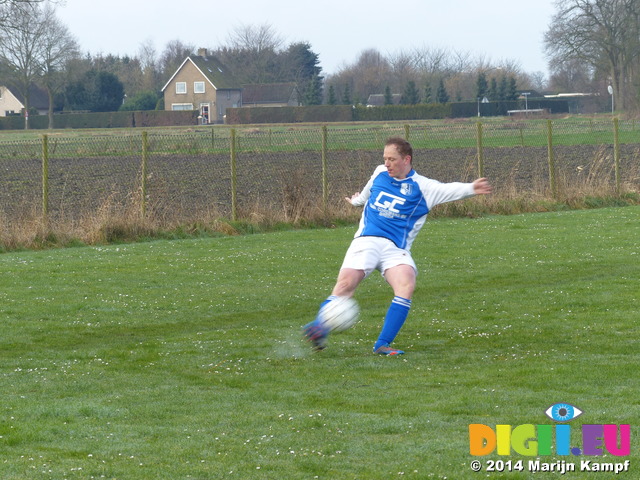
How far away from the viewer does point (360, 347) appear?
8.24 m

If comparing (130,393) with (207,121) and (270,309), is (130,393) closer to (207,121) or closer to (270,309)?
(270,309)

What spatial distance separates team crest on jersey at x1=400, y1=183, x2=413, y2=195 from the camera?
8180 millimetres

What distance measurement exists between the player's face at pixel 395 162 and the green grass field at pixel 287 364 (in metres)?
1.46

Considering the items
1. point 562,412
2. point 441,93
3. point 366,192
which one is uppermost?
point 441,93

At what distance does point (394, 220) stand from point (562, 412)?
2.92 meters

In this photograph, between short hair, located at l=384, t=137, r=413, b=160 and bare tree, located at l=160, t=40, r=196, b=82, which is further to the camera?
bare tree, located at l=160, t=40, r=196, b=82

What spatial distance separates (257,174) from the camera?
1129 inches

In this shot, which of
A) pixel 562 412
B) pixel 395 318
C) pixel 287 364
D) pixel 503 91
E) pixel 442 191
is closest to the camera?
pixel 562 412

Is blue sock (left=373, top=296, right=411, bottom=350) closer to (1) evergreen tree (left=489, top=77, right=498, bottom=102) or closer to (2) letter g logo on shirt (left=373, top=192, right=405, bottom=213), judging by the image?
(2) letter g logo on shirt (left=373, top=192, right=405, bottom=213)

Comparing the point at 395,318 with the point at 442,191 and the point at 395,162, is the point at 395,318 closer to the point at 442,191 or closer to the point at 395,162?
the point at 442,191

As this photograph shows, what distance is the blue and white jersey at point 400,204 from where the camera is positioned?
26.8 ft

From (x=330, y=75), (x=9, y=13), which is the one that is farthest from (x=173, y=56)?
(x=9, y=13)

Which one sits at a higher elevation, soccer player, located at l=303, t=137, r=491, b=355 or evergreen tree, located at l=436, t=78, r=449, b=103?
evergreen tree, located at l=436, t=78, r=449, b=103

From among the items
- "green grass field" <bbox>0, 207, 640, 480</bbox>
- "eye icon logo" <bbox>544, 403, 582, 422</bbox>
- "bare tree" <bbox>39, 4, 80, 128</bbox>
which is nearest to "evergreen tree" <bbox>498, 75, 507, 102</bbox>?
"bare tree" <bbox>39, 4, 80, 128</bbox>
